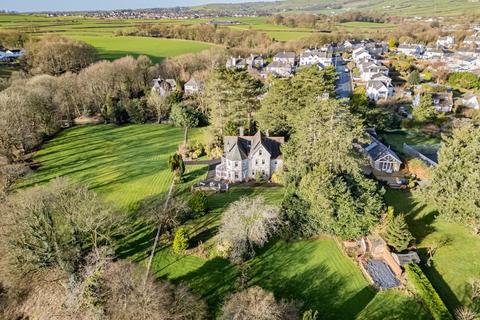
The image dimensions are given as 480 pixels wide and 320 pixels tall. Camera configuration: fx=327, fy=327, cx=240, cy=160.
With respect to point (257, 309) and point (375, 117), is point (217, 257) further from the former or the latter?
point (375, 117)

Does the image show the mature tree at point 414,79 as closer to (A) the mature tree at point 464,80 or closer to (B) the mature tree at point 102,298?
(A) the mature tree at point 464,80

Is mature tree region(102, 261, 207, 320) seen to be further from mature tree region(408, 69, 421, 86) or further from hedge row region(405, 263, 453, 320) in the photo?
mature tree region(408, 69, 421, 86)

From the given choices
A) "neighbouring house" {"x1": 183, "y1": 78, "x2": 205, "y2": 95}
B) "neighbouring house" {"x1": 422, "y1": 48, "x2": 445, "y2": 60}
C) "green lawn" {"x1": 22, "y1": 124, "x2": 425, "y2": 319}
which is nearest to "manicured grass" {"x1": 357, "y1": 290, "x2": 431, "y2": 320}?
"green lawn" {"x1": 22, "y1": 124, "x2": 425, "y2": 319}

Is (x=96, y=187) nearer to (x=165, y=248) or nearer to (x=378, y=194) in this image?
(x=165, y=248)


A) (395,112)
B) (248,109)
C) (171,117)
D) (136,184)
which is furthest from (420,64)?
(136,184)

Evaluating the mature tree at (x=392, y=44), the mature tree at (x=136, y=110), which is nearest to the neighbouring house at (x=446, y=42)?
the mature tree at (x=392, y=44)

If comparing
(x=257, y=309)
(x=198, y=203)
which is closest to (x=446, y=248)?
(x=257, y=309)
